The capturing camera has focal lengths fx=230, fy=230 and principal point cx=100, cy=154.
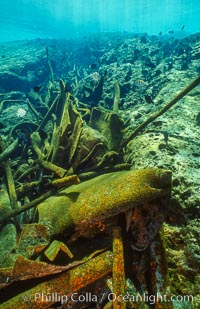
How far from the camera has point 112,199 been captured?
1.97 meters

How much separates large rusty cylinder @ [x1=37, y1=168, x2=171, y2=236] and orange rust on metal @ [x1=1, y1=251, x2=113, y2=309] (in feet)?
1.16

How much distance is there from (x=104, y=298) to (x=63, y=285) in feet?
1.25

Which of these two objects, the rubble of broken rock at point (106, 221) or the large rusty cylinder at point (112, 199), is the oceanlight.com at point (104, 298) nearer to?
the rubble of broken rock at point (106, 221)

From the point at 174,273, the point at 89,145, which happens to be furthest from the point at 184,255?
the point at 89,145

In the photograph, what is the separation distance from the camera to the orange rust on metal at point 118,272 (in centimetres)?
162

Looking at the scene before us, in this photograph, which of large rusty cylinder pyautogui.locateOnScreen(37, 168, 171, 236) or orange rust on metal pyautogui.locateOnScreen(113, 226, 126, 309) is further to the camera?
large rusty cylinder pyautogui.locateOnScreen(37, 168, 171, 236)

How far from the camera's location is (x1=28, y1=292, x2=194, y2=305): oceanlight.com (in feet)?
5.44

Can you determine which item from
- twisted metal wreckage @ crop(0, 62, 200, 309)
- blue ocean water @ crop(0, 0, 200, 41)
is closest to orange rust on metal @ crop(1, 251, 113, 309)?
twisted metal wreckage @ crop(0, 62, 200, 309)

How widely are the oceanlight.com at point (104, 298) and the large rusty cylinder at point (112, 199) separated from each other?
0.55 meters

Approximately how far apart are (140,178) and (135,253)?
0.65 m

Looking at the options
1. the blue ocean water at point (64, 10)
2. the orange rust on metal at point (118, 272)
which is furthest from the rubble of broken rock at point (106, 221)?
the blue ocean water at point (64, 10)

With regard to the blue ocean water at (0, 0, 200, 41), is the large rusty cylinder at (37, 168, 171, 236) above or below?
below

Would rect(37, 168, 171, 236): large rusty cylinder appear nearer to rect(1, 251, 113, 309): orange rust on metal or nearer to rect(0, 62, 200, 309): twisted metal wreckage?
rect(0, 62, 200, 309): twisted metal wreckage

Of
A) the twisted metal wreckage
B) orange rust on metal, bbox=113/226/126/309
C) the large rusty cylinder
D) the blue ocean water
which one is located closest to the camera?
orange rust on metal, bbox=113/226/126/309
